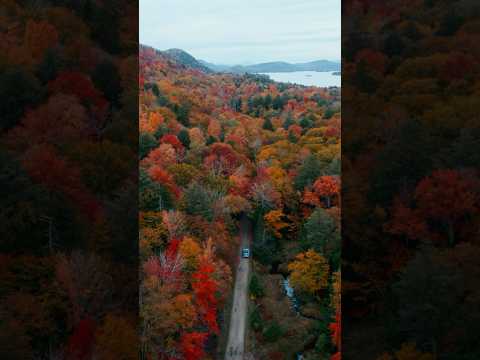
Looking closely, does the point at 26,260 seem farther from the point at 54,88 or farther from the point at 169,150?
the point at 169,150

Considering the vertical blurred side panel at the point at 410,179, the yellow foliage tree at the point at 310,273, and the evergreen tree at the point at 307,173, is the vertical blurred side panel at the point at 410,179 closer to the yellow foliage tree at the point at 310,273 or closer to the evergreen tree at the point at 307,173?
the yellow foliage tree at the point at 310,273

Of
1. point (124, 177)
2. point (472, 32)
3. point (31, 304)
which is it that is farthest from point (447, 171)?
point (31, 304)

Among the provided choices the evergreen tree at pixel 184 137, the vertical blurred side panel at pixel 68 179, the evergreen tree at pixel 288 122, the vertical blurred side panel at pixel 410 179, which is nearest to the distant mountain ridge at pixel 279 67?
the evergreen tree at pixel 288 122

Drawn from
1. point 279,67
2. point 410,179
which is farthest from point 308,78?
point 410,179

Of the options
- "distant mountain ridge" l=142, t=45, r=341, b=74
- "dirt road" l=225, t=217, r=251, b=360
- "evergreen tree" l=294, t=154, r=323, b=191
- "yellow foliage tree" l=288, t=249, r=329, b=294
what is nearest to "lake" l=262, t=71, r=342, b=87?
"distant mountain ridge" l=142, t=45, r=341, b=74

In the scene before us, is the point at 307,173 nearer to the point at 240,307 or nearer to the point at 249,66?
the point at 240,307
